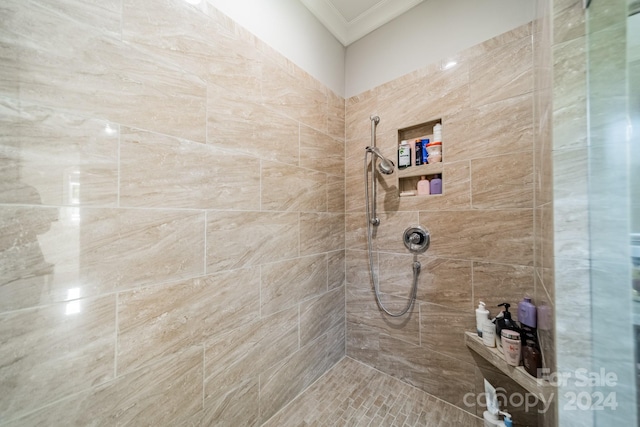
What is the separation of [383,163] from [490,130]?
0.55m

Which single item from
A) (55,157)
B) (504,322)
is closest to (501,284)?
(504,322)

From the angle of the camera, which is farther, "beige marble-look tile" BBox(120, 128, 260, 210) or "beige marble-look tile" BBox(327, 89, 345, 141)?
"beige marble-look tile" BBox(327, 89, 345, 141)

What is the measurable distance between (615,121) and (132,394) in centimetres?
151

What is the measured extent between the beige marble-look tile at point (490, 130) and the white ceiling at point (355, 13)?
818mm

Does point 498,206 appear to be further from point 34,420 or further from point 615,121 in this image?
point 34,420

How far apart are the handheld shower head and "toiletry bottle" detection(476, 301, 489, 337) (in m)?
0.87

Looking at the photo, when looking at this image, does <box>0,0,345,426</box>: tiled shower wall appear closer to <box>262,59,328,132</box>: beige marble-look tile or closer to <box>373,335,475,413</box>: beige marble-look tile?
<box>262,59,328,132</box>: beige marble-look tile

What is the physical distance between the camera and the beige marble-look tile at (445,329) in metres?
1.13

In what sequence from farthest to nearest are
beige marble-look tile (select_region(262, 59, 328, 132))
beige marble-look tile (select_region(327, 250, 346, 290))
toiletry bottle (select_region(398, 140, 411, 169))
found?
beige marble-look tile (select_region(327, 250, 346, 290)) < toiletry bottle (select_region(398, 140, 411, 169)) < beige marble-look tile (select_region(262, 59, 328, 132))

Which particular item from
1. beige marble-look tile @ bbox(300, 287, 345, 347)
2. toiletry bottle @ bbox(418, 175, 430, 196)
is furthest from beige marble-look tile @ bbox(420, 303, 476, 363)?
toiletry bottle @ bbox(418, 175, 430, 196)

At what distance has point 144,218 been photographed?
2.35 feet

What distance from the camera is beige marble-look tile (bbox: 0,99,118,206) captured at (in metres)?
0.52

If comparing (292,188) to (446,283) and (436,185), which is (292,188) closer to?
(436,185)

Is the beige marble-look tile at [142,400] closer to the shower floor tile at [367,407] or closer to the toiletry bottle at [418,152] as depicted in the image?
the shower floor tile at [367,407]
